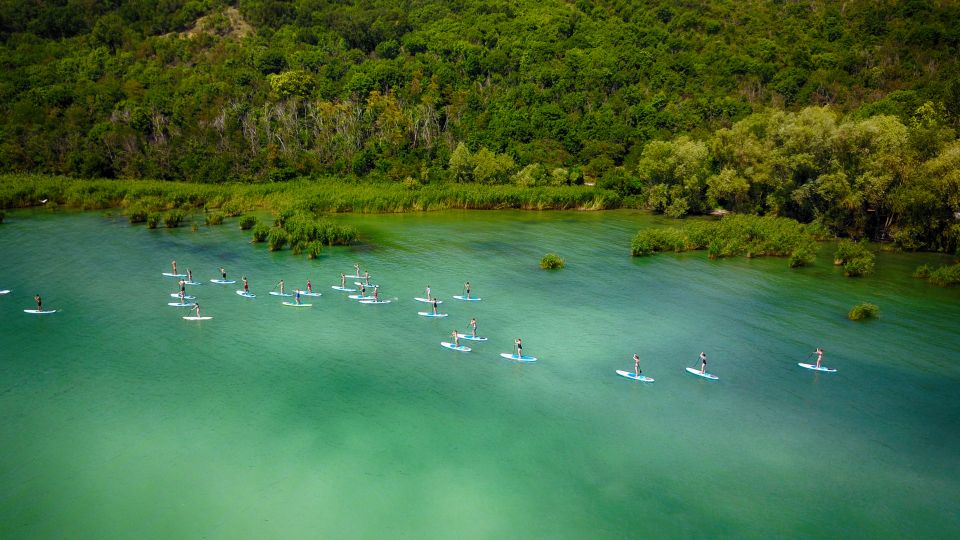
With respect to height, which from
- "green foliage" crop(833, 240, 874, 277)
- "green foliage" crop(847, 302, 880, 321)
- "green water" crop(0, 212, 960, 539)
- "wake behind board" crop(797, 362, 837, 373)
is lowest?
"green water" crop(0, 212, 960, 539)

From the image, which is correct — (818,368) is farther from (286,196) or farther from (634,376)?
(286,196)

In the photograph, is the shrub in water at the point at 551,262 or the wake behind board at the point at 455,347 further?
the shrub in water at the point at 551,262

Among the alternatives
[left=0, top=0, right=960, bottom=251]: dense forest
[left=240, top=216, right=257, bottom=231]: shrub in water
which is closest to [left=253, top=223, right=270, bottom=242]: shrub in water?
[left=240, top=216, right=257, bottom=231]: shrub in water

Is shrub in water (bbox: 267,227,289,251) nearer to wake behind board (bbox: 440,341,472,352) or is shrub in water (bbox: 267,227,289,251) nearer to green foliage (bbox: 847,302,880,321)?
wake behind board (bbox: 440,341,472,352)

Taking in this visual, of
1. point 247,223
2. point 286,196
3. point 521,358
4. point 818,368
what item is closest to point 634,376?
point 521,358

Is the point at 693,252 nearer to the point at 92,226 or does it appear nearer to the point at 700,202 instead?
the point at 700,202

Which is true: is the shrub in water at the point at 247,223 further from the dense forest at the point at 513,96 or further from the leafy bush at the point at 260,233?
the dense forest at the point at 513,96

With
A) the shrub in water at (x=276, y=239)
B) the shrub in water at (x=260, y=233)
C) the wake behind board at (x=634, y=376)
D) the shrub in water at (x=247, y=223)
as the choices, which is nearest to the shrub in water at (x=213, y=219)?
the shrub in water at (x=247, y=223)
